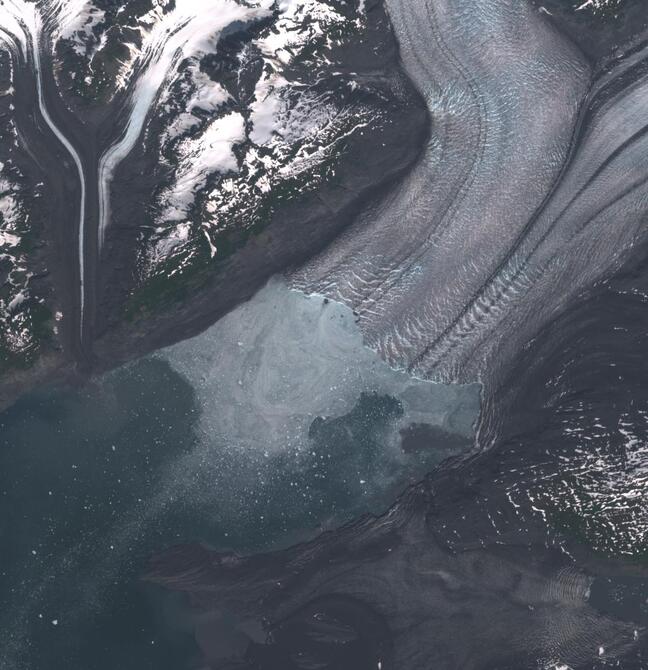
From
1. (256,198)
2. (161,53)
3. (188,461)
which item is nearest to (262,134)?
(256,198)

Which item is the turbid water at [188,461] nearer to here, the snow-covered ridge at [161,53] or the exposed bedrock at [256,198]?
the exposed bedrock at [256,198]

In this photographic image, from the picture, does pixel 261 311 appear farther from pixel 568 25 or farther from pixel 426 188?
pixel 568 25

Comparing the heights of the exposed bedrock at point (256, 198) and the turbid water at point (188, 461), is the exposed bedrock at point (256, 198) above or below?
above

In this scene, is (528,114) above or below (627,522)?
above

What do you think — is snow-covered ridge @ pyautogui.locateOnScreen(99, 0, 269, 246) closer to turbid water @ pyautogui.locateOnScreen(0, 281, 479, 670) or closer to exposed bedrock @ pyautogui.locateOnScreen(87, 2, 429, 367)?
exposed bedrock @ pyautogui.locateOnScreen(87, 2, 429, 367)

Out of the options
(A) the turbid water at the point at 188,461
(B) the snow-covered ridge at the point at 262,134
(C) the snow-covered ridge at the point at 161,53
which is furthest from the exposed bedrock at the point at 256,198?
(A) the turbid water at the point at 188,461

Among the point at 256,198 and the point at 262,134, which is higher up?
the point at 262,134

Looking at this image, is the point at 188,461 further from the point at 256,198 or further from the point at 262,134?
the point at 262,134

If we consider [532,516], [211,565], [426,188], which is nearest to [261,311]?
[426,188]
